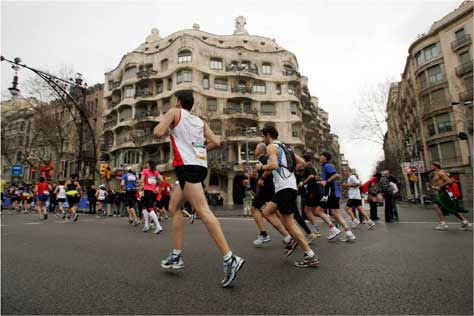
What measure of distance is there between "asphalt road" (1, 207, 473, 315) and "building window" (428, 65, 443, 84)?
132 feet

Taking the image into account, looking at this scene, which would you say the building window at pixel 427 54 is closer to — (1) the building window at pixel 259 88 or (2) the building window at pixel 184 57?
(1) the building window at pixel 259 88

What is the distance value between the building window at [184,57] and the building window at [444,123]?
32.3 meters

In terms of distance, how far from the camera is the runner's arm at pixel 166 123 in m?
3.01

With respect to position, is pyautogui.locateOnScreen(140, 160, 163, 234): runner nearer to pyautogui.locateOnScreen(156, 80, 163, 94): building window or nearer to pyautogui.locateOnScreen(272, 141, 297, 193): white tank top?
pyautogui.locateOnScreen(272, 141, 297, 193): white tank top

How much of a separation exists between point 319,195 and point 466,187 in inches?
1414

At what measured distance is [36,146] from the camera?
3300cm

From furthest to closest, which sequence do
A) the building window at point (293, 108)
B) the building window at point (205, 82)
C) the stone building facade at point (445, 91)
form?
the building window at point (293, 108) → the building window at point (205, 82) → the stone building facade at point (445, 91)

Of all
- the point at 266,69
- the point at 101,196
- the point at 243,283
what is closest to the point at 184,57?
the point at 266,69

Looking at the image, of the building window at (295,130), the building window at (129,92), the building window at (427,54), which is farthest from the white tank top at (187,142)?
the building window at (427,54)

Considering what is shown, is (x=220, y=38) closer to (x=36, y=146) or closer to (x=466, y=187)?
(x=36, y=146)

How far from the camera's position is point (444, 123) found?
35656 mm

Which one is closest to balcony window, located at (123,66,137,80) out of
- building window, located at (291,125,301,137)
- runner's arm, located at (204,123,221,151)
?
building window, located at (291,125,301,137)

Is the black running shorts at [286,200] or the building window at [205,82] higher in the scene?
the building window at [205,82]

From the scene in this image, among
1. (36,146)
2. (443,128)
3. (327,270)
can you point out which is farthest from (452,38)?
(36,146)
